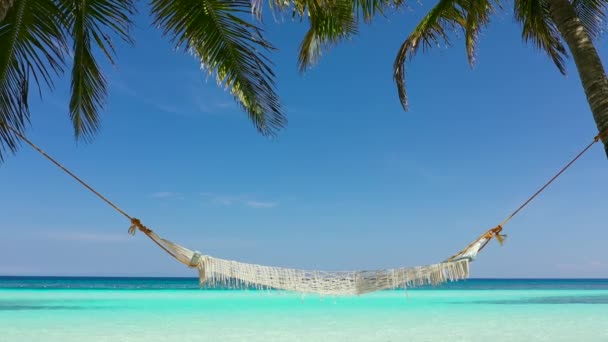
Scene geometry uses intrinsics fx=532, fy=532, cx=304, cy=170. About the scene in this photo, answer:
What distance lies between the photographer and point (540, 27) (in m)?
3.43

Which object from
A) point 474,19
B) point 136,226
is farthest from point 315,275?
point 474,19

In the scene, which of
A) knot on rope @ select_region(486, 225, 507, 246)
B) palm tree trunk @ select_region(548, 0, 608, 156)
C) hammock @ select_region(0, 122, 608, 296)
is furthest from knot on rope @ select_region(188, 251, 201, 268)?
palm tree trunk @ select_region(548, 0, 608, 156)

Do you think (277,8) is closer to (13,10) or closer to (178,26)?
(178,26)

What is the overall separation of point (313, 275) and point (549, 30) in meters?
2.27

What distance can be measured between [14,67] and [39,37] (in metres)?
0.20

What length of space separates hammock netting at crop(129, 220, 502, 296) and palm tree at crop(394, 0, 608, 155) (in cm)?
92

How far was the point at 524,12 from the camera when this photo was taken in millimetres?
3441

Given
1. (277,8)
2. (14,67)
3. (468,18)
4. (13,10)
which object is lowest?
(14,67)

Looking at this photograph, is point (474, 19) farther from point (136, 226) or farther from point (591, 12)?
point (136, 226)

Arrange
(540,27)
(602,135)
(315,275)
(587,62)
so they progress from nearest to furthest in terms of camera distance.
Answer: (602,135) → (587,62) → (315,275) → (540,27)

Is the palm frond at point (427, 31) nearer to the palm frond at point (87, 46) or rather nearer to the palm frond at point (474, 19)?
the palm frond at point (474, 19)

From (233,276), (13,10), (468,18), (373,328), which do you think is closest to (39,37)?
(13,10)

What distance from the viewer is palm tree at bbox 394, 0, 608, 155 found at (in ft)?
8.19

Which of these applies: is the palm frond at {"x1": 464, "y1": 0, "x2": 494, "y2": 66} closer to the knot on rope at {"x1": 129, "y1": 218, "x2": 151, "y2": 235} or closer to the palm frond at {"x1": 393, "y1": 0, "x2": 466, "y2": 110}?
the palm frond at {"x1": 393, "y1": 0, "x2": 466, "y2": 110}
